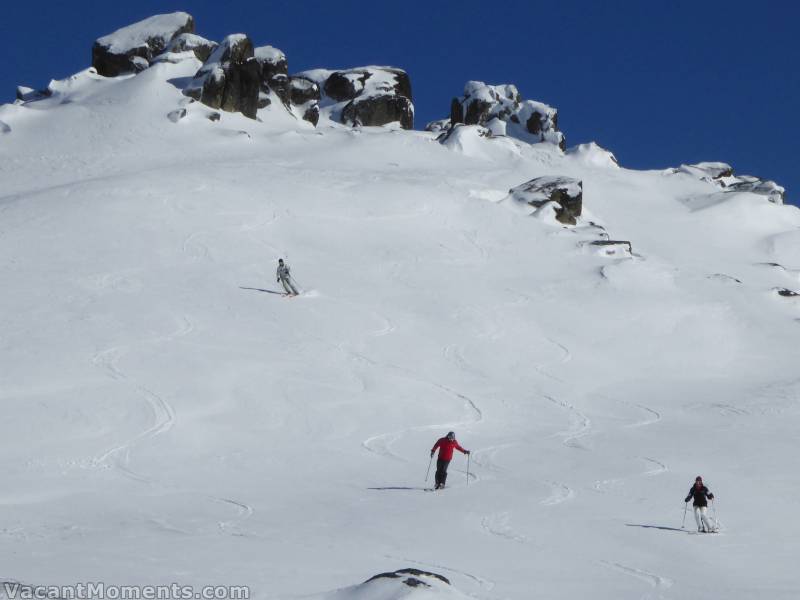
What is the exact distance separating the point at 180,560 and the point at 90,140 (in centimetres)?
5600

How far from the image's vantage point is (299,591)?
41.9 feet

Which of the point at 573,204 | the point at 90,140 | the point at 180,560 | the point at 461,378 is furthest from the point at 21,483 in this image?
the point at 90,140

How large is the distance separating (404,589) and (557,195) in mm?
48232

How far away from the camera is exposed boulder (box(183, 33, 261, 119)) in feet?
251

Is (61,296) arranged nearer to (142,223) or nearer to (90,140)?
(142,223)

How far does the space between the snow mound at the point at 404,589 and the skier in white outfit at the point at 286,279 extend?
27632mm

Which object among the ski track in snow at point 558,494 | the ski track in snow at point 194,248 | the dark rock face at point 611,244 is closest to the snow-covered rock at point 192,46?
the ski track in snow at point 194,248

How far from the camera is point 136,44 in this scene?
287 feet

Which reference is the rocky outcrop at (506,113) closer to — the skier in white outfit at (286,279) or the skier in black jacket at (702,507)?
the skier in white outfit at (286,279)

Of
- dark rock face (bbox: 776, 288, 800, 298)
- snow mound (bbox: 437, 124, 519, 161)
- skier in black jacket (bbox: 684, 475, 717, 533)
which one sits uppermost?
snow mound (bbox: 437, 124, 519, 161)

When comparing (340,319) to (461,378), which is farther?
(340,319)

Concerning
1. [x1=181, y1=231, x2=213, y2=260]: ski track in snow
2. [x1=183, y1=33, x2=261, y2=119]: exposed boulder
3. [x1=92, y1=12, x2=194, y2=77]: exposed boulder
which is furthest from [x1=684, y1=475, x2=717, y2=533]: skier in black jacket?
[x1=92, y1=12, x2=194, y2=77]: exposed boulder

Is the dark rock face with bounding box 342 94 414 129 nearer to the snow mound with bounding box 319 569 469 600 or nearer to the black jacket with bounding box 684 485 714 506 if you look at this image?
the black jacket with bounding box 684 485 714 506

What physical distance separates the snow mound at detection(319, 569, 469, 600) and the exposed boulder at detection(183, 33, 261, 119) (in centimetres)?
6900
